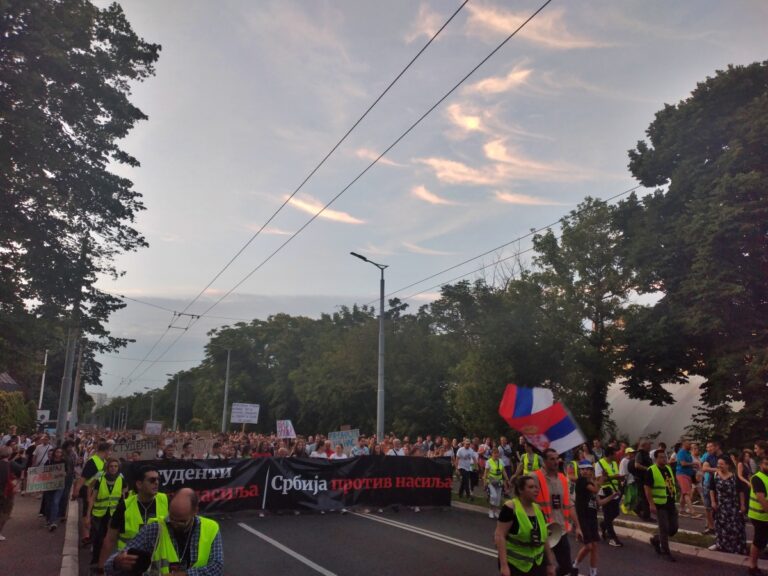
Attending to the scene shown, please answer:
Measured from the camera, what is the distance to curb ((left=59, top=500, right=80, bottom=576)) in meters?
8.62

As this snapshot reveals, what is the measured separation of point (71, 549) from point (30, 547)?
2.91 feet

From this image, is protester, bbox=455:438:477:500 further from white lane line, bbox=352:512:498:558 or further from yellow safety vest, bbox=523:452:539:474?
yellow safety vest, bbox=523:452:539:474

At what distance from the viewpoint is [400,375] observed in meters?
43.0

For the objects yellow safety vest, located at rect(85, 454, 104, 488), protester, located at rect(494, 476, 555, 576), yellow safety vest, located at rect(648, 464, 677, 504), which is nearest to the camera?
protester, located at rect(494, 476, 555, 576)

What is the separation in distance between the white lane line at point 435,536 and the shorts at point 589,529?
1869 mm

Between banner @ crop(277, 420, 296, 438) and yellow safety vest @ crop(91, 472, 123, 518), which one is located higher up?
banner @ crop(277, 420, 296, 438)

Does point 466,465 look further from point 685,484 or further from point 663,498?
point 663,498

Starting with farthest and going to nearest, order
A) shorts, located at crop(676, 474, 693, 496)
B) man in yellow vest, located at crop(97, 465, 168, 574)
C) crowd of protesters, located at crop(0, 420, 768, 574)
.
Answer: shorts, located at crop(676, 474, 693, 496), crowd of protesters, located at crop(0, 420, 768, 574), man in yellow vest, located at crop(97, 465, 168, 574)

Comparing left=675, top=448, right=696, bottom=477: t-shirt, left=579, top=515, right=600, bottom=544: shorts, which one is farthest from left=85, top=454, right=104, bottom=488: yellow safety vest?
left=675, top=448, right=696, bottom=477: t-shirt

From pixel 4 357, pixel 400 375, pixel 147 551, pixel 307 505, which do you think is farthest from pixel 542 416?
pixel 400 375

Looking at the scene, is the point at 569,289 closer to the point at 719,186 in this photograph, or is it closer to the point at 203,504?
the point at 719,186

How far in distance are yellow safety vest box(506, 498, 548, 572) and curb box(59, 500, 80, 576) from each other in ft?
21.7

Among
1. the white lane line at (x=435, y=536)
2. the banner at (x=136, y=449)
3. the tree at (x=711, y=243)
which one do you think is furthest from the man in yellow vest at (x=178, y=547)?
the tree at (x=711, y=243)

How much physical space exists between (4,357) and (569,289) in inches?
1053
